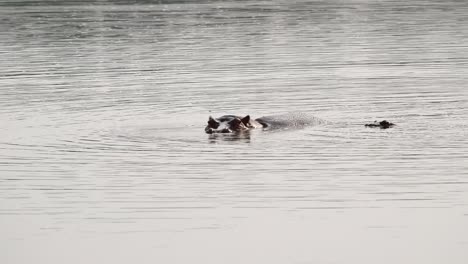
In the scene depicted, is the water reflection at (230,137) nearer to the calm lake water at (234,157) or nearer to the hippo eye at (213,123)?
the calm lake water at (234,157)

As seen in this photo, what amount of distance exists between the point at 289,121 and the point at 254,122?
66 centimetres

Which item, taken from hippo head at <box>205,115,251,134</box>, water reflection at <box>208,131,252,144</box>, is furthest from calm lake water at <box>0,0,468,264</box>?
hippo head at <box>205,115,251,134</box>

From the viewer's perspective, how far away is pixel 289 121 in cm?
2314

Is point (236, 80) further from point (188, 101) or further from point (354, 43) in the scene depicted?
point (354, 43)

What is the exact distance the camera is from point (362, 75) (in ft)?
106

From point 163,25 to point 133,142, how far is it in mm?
33625

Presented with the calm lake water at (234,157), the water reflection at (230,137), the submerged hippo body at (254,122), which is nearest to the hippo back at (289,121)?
the submerged hippo body at (254,122)

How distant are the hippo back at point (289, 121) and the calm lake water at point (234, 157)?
1.45 ft

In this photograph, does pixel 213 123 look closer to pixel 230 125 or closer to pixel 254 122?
pixel 230 125

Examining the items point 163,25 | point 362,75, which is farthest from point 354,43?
point 163,25

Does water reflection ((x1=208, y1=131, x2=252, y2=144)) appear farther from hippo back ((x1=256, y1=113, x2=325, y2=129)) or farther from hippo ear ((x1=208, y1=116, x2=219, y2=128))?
hippo back ((x1=256, y1=113, x2=325, y2=129))

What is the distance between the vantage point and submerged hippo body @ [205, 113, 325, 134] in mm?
22688

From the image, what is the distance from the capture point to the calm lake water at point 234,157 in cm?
1474

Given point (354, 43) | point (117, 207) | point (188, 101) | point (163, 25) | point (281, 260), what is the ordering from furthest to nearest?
point (163, 25) < point (354, 43) < point (188, 101) < point (117, 207) < point (281, 260)
